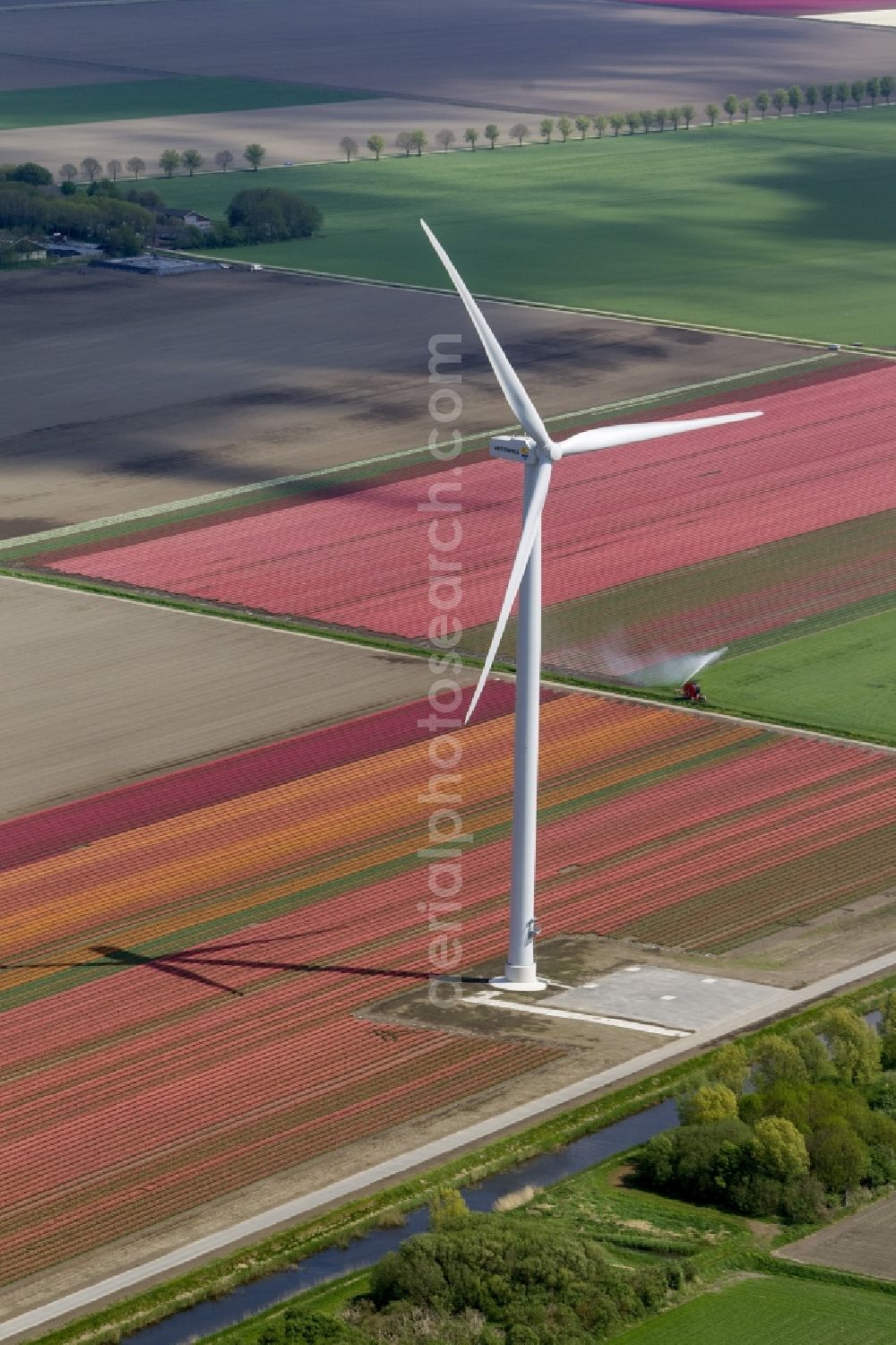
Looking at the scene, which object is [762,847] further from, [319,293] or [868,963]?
[319,293]

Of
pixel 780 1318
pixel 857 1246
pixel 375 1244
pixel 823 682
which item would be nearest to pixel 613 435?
pixel 857 1246

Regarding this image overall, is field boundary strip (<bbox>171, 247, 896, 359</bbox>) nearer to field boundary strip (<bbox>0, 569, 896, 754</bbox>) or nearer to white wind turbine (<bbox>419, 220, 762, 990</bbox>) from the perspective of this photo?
field boundary strip (<bbox>0, 569, 896, 754</bbox>)

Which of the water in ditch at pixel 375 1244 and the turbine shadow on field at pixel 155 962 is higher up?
the turbine shadow on field at pixel 155 962

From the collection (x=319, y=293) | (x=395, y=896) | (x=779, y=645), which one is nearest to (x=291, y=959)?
(x=395, y=896)

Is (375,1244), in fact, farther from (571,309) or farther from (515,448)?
(571,309)

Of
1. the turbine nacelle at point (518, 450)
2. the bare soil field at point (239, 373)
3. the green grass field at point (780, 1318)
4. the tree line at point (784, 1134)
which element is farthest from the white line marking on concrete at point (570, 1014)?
the bare soil field at point (239, 373)

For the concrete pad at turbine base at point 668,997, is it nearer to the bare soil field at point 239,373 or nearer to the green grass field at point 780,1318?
the green grass field at point 780,1318

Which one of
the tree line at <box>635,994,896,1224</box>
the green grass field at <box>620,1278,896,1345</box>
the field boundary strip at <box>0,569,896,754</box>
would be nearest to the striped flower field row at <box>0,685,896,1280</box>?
the field boundary strip at <box>0,569,896,754</box>
